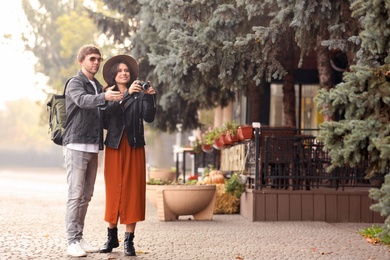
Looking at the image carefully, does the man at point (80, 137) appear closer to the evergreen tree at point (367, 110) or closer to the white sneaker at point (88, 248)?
the white sneaker at point (88, 248)

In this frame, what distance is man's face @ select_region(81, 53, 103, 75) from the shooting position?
8.55 metres

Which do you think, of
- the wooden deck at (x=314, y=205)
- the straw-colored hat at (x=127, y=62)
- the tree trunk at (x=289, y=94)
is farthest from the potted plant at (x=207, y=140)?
the straw-colored hat at (x=127, y=62)

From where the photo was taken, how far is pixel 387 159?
6680mm

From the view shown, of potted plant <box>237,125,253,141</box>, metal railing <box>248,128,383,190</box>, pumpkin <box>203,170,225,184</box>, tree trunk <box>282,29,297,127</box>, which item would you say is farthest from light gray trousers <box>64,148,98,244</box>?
tree trunk <box>282,29,297,127</box>

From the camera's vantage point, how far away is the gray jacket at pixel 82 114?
27.3 ft

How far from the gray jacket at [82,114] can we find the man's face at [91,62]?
A: 3.9 inches

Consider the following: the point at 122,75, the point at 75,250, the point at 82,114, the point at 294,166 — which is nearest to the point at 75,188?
the point at 75,250

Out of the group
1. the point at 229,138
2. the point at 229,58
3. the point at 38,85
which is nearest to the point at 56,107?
the point at 229,58

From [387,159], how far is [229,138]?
9780mm

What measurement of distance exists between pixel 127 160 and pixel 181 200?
4.57m

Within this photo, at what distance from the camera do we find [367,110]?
7.02 m

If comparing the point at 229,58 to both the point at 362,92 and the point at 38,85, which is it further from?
the point at 38,85

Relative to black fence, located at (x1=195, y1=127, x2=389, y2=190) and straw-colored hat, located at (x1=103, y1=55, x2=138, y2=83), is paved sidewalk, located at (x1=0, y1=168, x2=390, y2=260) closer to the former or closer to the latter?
black fence, located at (x1=195, y1=127, x2=389, y2=190)

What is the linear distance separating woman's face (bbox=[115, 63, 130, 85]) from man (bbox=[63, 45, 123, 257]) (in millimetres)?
251
